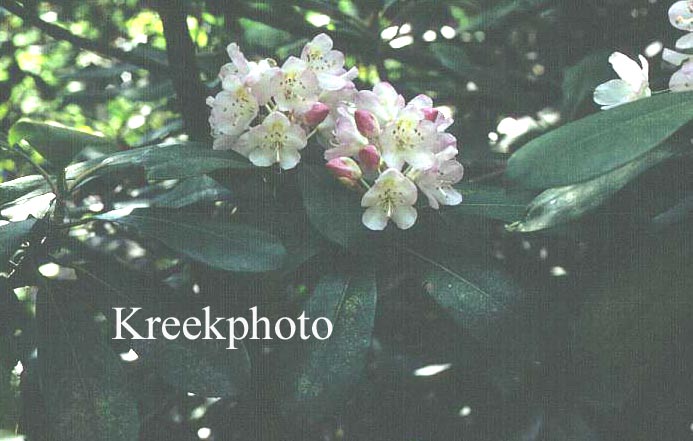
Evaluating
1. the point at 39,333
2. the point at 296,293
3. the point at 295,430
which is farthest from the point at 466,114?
the point at 39,333

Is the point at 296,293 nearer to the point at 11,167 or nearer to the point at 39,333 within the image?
the point at 39,333

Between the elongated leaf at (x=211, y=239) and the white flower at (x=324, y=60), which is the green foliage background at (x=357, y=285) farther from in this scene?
the white flower at (x=324, y=60)

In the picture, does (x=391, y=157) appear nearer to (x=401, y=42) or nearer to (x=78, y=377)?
(x=78, y=377)

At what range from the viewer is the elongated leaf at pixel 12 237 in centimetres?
83

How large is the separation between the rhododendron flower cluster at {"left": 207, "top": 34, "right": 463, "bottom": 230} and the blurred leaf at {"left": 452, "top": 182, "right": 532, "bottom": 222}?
0.03 metres

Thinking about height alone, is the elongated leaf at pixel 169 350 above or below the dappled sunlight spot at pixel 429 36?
below

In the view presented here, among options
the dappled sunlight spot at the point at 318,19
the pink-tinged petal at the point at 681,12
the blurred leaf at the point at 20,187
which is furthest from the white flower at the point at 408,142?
the dappled sunlight spot at the point at 318,19

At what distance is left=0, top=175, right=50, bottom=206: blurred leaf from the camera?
988 millimetres

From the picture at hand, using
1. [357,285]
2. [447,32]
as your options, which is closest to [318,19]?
[447,32]

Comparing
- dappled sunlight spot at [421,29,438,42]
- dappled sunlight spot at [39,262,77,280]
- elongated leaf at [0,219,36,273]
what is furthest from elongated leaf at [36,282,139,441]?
dappled sunlight spot at [421,29,438,42]

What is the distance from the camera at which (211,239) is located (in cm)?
90

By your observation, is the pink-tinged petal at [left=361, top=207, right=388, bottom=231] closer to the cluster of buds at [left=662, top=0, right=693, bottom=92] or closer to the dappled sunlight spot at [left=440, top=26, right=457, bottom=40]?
the cluster of buds at [left=662, top=0, right=693, bottom=92]

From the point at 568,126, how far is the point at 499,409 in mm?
468

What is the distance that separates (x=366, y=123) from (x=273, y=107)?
0.13m
